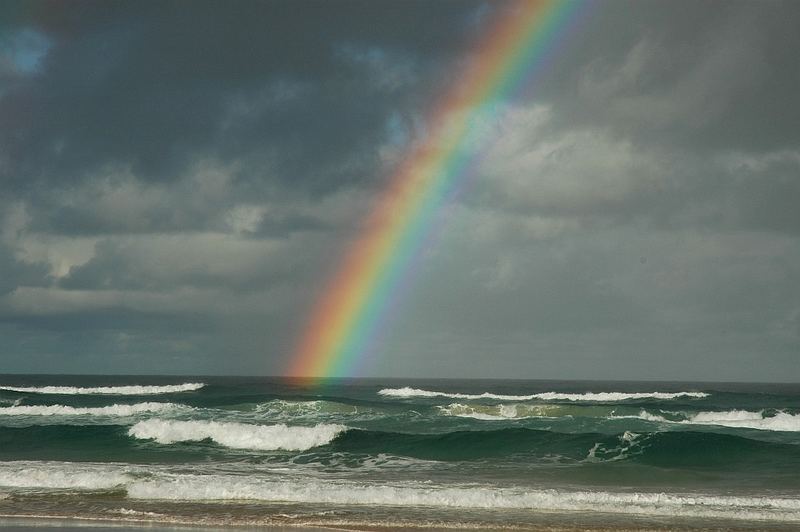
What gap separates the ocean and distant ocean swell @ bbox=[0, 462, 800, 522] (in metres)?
0.05

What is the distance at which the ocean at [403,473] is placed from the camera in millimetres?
14320

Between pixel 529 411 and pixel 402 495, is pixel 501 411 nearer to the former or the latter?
pixel 529 411

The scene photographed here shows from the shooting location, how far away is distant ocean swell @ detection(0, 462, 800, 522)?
15039mm

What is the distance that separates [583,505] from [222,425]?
17.2 metres

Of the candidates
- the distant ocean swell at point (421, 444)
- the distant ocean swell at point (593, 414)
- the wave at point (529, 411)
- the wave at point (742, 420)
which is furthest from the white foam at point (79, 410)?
the wave at point (742, 420)

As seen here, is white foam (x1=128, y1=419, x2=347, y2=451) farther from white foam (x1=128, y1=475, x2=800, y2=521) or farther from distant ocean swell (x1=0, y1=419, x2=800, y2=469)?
white foam (x1=128, y1=475, x2=800, y2=521)

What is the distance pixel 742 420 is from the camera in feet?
123

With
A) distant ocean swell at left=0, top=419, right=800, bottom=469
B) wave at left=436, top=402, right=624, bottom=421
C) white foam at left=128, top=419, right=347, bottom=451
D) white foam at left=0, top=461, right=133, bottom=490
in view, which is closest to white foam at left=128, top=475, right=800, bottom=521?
white foam at left=0, top=461, right=133, bottom=490

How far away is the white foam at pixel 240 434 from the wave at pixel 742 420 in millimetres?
18387

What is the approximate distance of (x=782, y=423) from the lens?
119ft

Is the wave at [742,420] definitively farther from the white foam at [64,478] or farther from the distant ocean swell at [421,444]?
the white foam at [64,478]

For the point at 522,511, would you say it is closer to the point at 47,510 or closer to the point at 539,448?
the point at 47,510

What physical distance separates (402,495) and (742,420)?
2783 cm

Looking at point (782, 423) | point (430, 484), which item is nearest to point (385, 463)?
point (430, 484)
